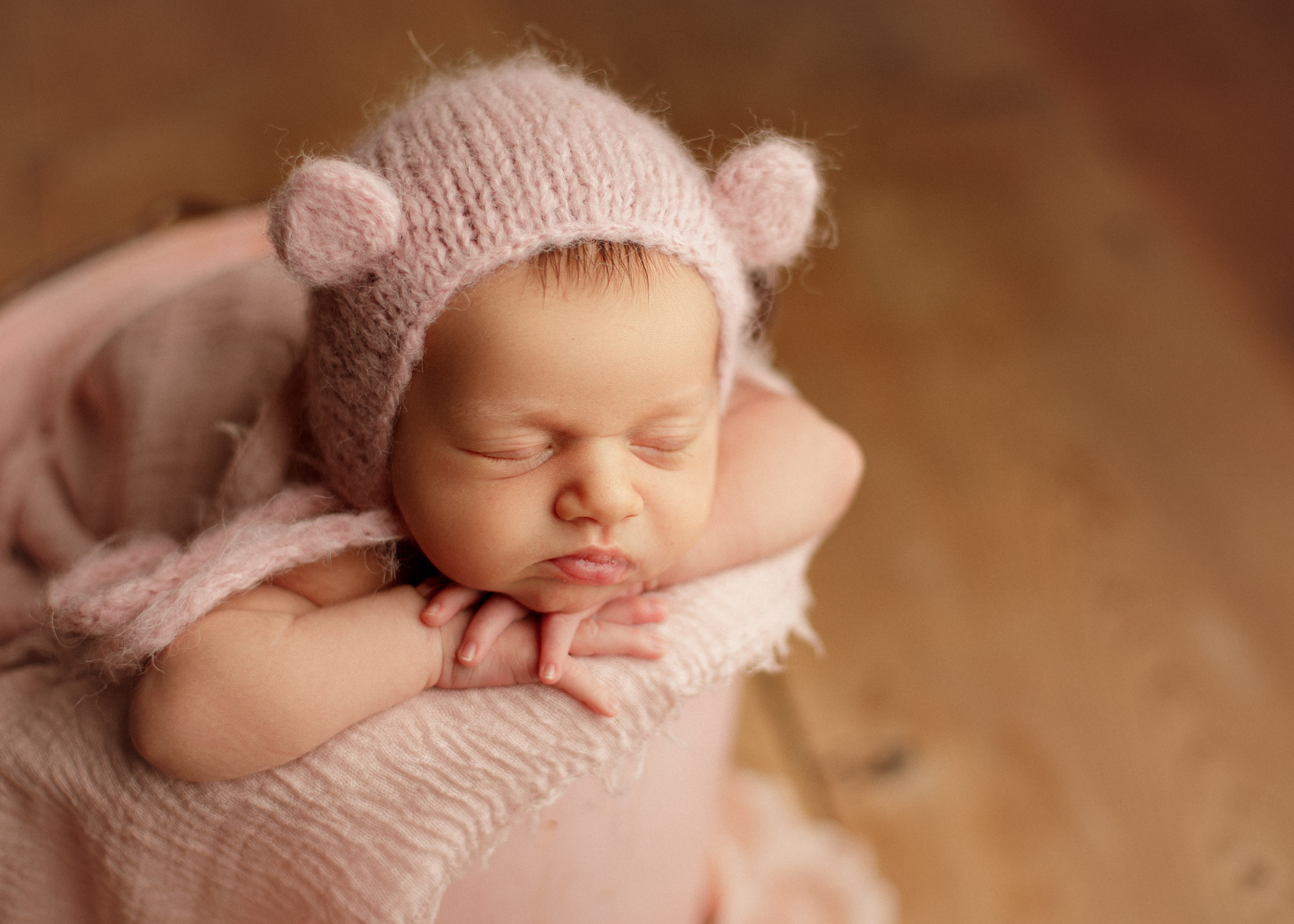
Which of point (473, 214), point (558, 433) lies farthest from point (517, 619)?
point (473, 214)

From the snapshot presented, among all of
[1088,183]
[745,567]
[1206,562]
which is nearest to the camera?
[745,567]

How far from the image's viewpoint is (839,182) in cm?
200

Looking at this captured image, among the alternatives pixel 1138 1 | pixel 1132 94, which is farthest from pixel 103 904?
pixel 1138 1

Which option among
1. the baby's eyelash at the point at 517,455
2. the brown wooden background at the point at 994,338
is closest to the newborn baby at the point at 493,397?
the baby's eyelash at the point at 517,455

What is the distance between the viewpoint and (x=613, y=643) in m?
0.70

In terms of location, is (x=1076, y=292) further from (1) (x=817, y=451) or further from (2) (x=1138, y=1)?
(1) (x=817, y=451)

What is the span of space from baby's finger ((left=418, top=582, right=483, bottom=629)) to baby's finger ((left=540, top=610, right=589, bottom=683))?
0.16ft

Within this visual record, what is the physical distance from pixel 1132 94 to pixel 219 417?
6.01 ft

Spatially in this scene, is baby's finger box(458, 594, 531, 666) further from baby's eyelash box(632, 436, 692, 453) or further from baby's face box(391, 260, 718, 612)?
baby's eyelash box(632, 436, 692, 453)

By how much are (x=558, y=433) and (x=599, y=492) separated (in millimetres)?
44

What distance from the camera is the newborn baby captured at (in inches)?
24.6

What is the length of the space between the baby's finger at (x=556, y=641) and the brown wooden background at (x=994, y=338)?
38cm

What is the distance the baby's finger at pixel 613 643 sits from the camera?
697 mm

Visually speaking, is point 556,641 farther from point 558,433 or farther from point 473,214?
point 473,214
